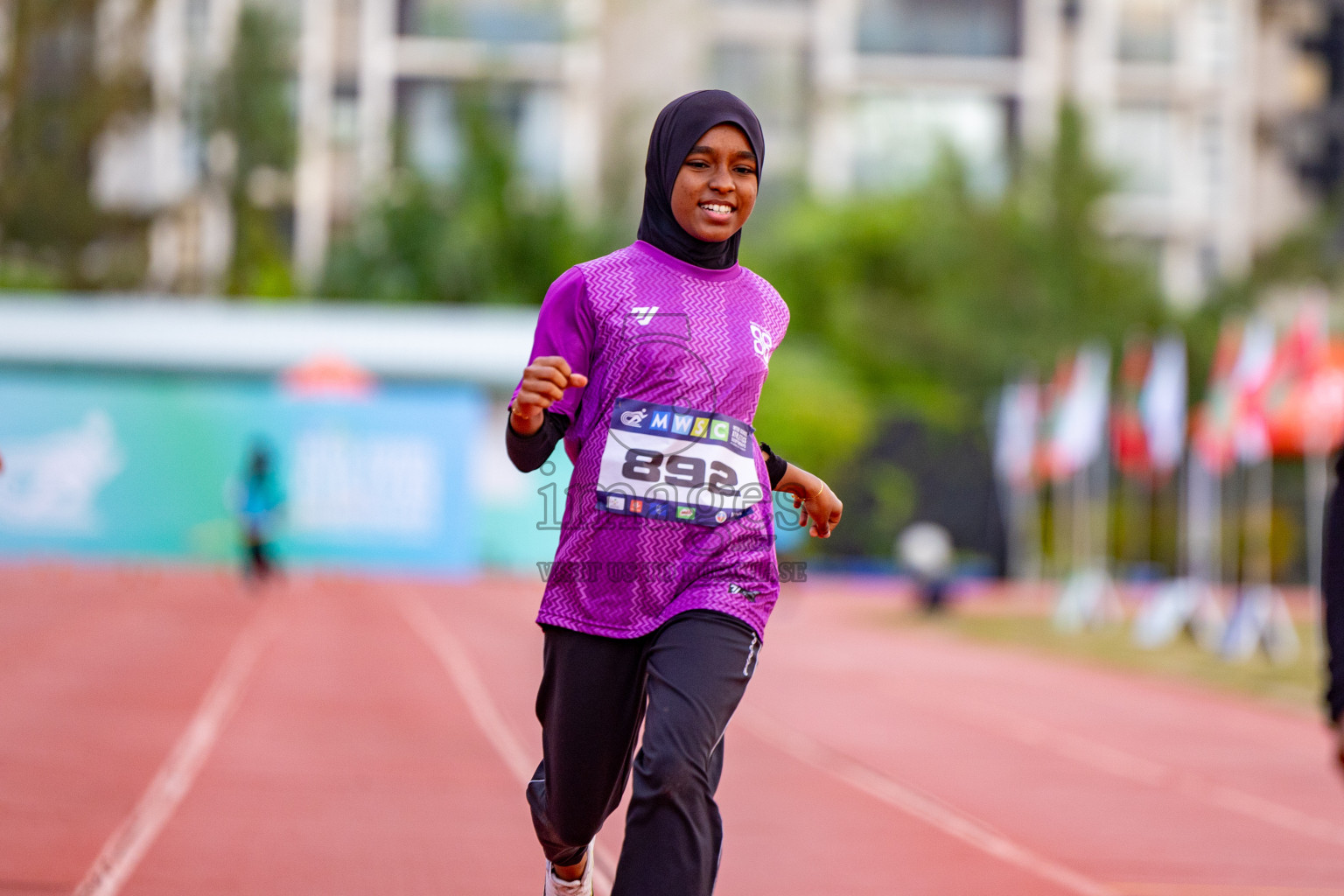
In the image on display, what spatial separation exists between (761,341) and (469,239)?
39.5m

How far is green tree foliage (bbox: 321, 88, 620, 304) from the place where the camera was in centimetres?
4375

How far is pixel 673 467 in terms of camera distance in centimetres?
410

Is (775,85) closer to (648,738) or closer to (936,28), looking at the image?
(936,28)

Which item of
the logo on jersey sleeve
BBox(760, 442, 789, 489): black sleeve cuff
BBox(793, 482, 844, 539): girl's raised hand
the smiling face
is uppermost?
the smiling face

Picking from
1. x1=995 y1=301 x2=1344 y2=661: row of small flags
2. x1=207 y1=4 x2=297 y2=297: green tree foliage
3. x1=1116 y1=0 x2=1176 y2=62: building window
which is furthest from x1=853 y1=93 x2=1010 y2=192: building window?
x1=995 y1=301 x2=1344 y2=661: row of small flags

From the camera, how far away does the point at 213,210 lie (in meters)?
52.2

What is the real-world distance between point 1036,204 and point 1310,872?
33.7 metres

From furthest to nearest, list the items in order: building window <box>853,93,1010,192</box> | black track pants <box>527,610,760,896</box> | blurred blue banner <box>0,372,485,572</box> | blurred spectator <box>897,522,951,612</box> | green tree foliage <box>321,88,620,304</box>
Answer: building window <box>853,93,1010,192</box> → green tree foliage <box>321,88,620,304</box> → blurred blue banner <box>0,372,485,572</box> → blurred spectator <box>897,522,951,612</box> → black track pants <box>527,610,760,896</box>

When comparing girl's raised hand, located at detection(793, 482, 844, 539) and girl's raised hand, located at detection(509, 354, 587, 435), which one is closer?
girl's raised hand, located at detection(509, 354, 587, 435)

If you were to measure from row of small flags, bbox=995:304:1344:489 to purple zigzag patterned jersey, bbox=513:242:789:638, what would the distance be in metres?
12.2

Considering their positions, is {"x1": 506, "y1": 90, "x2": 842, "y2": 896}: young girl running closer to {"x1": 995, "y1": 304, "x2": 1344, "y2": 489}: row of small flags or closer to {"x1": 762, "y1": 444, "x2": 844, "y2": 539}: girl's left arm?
{"x1": 762, "y1": 444, "x2": 844, "y2": 539}: girl's left arm

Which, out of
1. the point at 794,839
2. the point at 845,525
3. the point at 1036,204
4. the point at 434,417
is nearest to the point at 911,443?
the point at 845,525

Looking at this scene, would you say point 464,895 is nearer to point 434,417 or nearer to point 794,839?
point 794,839

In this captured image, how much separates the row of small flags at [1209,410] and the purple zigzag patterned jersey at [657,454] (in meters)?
12.2
